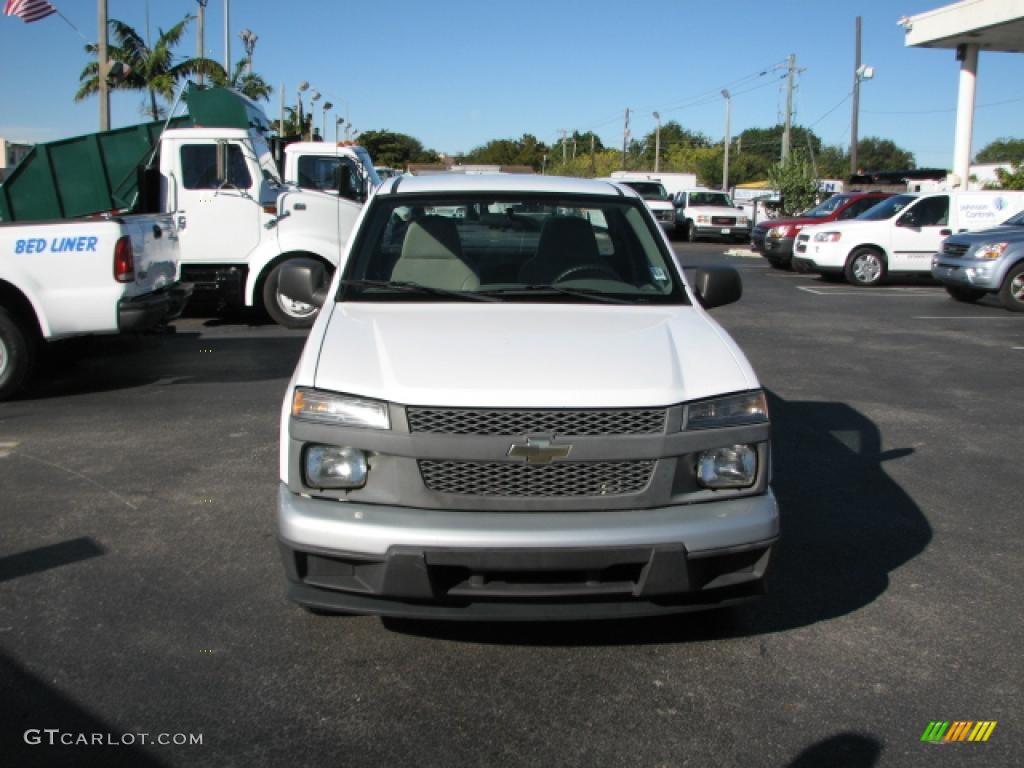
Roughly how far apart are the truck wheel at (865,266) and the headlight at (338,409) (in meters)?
17.0

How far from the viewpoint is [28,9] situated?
1973 centimetres

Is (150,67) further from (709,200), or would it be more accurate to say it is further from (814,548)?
(814,548)

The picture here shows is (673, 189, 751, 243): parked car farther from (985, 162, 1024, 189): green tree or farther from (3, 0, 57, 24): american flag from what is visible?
(3, 0, 57, 24): american flag

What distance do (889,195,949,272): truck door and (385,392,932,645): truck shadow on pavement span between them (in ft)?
40.5

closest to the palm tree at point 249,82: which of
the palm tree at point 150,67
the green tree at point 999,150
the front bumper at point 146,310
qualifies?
the palm tree at point 150,67

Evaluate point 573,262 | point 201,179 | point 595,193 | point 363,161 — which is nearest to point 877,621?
point 573,262

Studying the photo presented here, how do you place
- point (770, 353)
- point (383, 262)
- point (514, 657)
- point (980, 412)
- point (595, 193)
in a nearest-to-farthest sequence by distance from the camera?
1. point (514, 657)
2. point (383, 262)
3. point (595, 193)
4. point (980, 412)
5. point (770, 353)

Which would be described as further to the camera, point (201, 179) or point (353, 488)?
point (201, 179)

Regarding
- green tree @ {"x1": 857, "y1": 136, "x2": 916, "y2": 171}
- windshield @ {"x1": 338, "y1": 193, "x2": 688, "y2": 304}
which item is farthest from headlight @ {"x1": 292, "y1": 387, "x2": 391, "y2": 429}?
green tree @ {"x1": 857, "y1": 136, "x2": 916, "y2": 171}

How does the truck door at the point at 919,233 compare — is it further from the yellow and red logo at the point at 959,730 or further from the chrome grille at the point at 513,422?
the chrome grille at the point at 513,422

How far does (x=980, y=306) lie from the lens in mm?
15797

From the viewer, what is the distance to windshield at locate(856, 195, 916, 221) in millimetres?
18922

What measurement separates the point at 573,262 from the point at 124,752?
9.48ft

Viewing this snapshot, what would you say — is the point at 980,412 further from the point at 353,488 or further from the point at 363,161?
the point at 363,161
